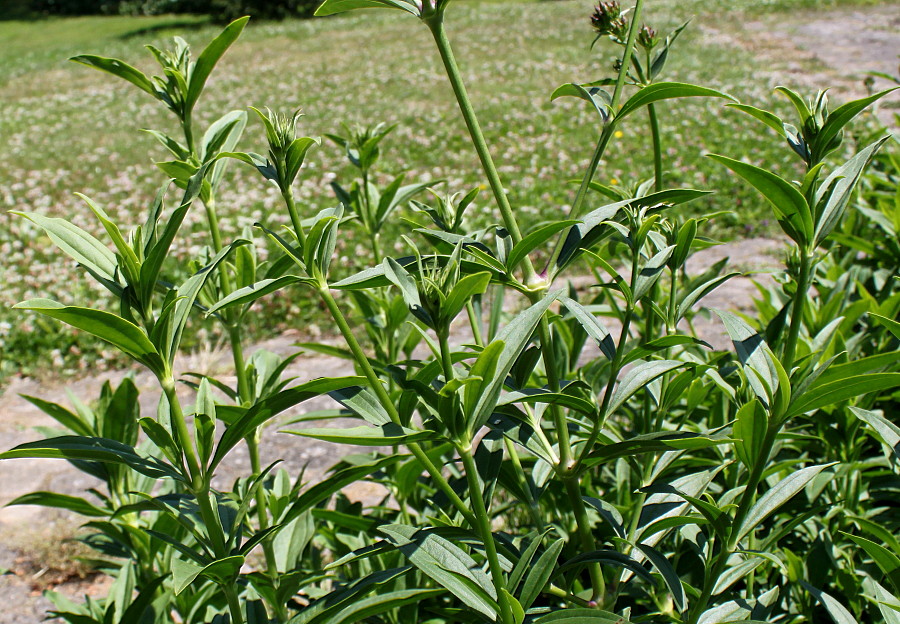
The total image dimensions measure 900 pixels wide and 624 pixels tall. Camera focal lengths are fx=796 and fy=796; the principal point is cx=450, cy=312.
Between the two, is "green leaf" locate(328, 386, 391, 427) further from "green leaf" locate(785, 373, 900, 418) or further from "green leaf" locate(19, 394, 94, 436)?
"green leaf" locate(19, 394, 94, 436)

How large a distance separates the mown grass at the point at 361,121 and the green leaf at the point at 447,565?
79cm

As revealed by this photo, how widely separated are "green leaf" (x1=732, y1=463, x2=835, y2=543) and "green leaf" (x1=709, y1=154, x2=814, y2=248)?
0.29 metres

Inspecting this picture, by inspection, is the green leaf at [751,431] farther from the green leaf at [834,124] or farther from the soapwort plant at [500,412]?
the green leaf at [834,124]

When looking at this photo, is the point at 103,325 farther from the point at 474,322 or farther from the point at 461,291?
the point at 474,322

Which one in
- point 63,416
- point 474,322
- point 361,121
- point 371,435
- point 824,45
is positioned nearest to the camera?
point 371,435

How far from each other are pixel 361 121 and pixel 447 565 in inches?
315

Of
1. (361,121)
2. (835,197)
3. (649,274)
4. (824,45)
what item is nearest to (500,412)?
(649,274)

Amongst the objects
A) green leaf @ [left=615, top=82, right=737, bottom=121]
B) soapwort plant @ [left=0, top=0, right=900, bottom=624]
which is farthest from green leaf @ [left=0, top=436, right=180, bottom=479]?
green leaf @ [left=615, top=82, right=737, bottom=121]

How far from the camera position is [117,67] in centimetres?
111

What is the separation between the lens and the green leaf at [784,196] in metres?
0.88

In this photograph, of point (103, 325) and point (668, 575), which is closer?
point (103, 325)

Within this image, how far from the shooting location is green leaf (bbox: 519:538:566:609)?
921mm

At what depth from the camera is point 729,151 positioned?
6.53 m

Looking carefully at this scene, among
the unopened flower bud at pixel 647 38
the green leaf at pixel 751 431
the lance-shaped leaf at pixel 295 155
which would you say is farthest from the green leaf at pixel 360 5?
the green leaf at pixel 751 431
